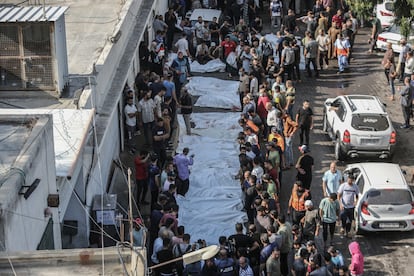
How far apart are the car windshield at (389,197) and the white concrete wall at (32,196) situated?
7.27 m

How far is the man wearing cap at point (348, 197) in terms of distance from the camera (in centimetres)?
1939

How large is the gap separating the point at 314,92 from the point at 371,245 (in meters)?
9.67

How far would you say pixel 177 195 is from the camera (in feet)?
67.0

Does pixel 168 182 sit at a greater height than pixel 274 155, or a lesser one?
lesser

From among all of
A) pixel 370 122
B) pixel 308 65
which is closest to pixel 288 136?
pixel 370 122

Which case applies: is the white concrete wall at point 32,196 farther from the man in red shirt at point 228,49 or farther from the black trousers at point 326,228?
the man in red shirt at point 228,49

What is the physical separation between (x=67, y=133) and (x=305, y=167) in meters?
6.62

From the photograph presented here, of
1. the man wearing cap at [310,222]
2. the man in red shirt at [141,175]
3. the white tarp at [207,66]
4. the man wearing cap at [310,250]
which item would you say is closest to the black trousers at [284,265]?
the man wearing cap at [310,222]

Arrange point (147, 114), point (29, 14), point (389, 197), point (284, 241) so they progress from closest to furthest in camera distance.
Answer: point (284, 241) < point (29, 14) < point (389, 197) < point (147, 114)

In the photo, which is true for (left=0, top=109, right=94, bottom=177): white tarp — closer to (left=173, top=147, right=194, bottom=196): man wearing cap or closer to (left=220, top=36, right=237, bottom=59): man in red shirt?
(left=173, top=147, right=194, bottom=196): man wearing cap

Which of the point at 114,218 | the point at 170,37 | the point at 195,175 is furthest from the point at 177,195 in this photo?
the point at 170,37

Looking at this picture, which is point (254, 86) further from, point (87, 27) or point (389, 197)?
point (389, 197)

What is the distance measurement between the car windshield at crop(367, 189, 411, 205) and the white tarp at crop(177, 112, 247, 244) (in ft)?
9.12

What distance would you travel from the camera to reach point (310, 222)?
18.3 metres
